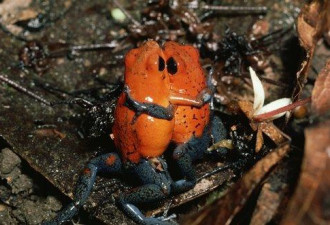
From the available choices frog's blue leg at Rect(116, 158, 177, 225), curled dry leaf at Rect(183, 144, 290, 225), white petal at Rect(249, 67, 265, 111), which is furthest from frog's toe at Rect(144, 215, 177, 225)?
white petal at Rect(249, 67, 265, 111)

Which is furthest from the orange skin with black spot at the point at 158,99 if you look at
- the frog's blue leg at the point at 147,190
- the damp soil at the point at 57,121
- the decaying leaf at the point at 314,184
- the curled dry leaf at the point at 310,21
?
the curled dry leaf at the point at 310,21

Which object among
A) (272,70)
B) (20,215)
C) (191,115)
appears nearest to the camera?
(191,115)

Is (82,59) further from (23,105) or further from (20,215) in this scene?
(20,215)

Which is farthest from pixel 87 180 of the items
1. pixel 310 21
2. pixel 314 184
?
pixel 310 21

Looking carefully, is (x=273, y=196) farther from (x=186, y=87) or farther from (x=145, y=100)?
(x=145, y=100)

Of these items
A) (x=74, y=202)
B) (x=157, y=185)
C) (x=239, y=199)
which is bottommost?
(x=74, y=202)

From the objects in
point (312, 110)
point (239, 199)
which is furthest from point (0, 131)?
point (312, 110)

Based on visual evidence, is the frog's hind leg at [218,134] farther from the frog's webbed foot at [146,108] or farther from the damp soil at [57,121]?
the frog's webbed foot at [146,108]
